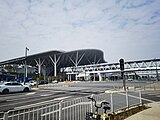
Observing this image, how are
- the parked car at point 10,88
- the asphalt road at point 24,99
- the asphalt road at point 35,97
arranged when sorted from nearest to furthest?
1. the asphalt road at point 24,99
2. the asphalt road at point 35,97
3. the parked car at point 10,88

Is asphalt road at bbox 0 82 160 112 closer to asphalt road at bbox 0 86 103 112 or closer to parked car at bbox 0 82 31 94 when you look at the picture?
asphalt road at bbox 0 86 103 112

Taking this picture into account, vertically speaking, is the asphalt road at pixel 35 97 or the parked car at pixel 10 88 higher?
the parked car at pixel 10 88

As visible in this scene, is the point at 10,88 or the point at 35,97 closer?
the point at 35,97

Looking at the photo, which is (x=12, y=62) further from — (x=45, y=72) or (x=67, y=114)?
(x=67, y=114)

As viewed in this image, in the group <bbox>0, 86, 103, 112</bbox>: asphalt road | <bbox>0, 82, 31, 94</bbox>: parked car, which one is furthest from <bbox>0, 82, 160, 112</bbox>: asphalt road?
<bbox>0, 82, 31, 94</bbox>: parked car

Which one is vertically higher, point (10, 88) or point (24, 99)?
point (10, 88)

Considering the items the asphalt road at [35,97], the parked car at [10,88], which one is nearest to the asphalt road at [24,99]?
the asphalt road at [35,97]

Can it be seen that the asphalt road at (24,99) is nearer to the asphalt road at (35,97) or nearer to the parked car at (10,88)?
the asphalt road at (35,97)

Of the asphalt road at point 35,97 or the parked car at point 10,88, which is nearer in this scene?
the asphalt road at point 35,97

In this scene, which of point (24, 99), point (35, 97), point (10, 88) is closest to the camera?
point (24, 99)

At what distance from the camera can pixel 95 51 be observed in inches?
4043

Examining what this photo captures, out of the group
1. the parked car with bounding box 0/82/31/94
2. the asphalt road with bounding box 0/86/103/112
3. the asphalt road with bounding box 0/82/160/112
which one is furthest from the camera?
the parked car with bounding box 0/82/31/94

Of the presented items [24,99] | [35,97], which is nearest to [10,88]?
[35,97]

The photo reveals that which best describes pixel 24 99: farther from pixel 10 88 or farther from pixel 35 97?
pixel 10 88
